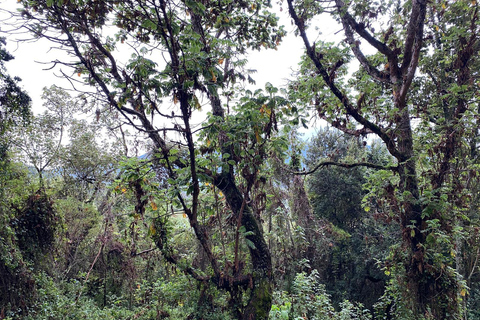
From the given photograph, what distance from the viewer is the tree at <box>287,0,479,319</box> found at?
4.22 metres

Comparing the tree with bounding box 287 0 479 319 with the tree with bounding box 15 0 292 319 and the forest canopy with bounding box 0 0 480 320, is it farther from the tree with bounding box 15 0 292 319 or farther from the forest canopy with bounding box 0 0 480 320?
the tree with bounding box 15 0 292 319

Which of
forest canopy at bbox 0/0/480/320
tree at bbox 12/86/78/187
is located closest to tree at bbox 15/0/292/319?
forest canopy at bbox 0/0/480/320

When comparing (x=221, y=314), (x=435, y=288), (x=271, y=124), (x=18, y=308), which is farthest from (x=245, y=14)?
(x=18, y=308)

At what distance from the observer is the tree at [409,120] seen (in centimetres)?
422

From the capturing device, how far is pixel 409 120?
493cm

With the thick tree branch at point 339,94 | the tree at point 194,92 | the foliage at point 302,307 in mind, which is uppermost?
the thick tree branch at point 339,94

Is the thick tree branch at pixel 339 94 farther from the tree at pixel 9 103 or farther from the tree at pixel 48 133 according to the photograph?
the tree at pixel 48 133

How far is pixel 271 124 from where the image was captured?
321 cm

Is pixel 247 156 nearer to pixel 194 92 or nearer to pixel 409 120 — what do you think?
pixel 194 92

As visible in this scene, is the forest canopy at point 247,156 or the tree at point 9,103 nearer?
the forest canopy at point 247,156

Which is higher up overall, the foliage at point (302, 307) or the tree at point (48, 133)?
the tree at point (48, 133)

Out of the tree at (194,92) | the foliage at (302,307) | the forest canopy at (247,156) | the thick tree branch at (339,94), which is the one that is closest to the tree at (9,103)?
the forest canopy at (247,156)

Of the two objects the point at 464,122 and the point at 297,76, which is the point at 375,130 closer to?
the point at 464,122

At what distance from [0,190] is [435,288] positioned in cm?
Answer: 704
